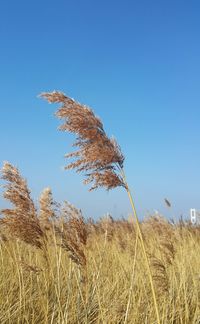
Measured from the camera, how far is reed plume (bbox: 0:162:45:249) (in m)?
3.49

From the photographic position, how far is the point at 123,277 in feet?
19.2

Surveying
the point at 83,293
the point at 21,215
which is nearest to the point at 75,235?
the point at 21,215

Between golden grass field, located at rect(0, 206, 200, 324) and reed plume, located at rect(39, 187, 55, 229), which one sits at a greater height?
reed plume, located at rect(39, 187, 55, 229)

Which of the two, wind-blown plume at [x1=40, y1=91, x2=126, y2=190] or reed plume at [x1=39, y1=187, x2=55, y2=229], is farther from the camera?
reed plume at [x1=39, y1=187, x2=55, y2=229]

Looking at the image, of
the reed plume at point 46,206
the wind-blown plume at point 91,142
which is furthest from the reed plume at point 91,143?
the reed plume at point 46,206

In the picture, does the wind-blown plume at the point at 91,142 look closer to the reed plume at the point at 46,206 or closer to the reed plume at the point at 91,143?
the reed plume at the point at 91,143

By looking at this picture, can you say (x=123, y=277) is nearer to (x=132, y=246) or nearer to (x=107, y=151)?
(x=132, y=246)

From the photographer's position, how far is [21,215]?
11.5ft

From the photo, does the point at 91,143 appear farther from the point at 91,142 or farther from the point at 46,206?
the point at 46,206

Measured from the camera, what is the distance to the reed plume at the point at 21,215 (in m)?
3.49

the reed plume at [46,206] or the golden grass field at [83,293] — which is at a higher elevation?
the reed plume at [46,206]

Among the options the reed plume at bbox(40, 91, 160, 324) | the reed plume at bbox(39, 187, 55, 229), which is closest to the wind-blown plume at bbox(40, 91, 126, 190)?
the reed plume at bbox(40, 91, 160, 324)

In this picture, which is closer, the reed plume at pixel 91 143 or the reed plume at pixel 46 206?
the reed plume at pixel 91 143

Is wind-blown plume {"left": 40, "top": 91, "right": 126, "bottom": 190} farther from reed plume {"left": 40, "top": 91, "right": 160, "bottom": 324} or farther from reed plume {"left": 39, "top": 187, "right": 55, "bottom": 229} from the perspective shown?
reed plume {"left": 39, "top": 187, "right": 55, "bottom": 229}
